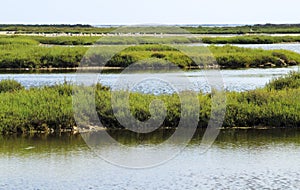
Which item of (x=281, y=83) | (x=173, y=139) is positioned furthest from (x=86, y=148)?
(x=281, y=83)

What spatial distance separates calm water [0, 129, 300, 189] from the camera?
13.0 metres

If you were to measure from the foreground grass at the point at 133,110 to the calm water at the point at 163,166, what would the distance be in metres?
0.57

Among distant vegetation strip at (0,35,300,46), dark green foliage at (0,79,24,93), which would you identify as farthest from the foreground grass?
distant vegetation strip at (0,35,300,46)

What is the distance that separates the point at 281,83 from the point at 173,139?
6.76 meters

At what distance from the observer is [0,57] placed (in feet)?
145

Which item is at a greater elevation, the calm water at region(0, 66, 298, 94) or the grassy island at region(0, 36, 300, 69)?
the grassy island at region(0, 36, 300, 69)

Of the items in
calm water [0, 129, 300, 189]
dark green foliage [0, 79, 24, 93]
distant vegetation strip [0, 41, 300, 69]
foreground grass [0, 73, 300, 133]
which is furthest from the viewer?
distant vegetation strip [0, 41, 300, 69]

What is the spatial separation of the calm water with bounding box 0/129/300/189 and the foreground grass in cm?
57

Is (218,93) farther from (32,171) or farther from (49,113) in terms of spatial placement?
(32,171)

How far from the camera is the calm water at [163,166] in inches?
513

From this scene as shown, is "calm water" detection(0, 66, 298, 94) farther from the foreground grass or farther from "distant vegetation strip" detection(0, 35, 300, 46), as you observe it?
"distant vegetation strip" detection(0, 35, 300, 46)

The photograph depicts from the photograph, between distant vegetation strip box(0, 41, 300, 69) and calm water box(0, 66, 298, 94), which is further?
distant vegetation strip box(0, 41, 300, 69)

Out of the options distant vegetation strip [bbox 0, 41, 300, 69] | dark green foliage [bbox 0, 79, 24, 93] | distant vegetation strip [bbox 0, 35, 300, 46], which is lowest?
dark green foliage [bbox 0, 79, 24, 93]

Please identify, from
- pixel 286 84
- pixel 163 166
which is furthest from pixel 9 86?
pixel 163 166
